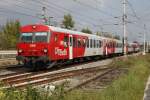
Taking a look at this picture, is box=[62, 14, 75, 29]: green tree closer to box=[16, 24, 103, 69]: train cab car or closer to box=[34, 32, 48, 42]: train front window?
box=[16, 24, 103, 69]: train cab car

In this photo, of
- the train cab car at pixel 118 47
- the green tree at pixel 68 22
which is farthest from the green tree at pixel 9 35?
the train cab car at pixel 118 47

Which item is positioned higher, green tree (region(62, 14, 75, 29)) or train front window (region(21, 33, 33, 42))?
green tree (region(62, 14, 75, 29))

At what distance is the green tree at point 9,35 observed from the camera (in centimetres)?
8381

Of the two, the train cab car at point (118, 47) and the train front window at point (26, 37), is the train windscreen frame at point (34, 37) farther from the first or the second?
the train cab car at point (118, 47)

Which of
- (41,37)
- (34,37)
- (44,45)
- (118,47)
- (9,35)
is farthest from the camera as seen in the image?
(9,35)

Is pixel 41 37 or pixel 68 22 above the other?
pixel 68 22

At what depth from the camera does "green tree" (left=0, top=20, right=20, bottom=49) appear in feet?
275

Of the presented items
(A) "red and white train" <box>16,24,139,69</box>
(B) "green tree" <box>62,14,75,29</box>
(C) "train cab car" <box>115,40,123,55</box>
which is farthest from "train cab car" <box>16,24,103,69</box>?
(B) "green tree" <box>62,14,75,29</box>

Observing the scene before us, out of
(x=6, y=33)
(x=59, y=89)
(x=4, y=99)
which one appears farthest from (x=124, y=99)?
(x=6, y=33)

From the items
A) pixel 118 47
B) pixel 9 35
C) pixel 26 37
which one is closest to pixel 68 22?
pixel 9 35

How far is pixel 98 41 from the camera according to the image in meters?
43.6

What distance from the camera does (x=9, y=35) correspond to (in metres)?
89.4

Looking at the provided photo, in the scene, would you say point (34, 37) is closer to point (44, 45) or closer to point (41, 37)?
point (41, 37)

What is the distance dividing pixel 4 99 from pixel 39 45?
58.2 feet
